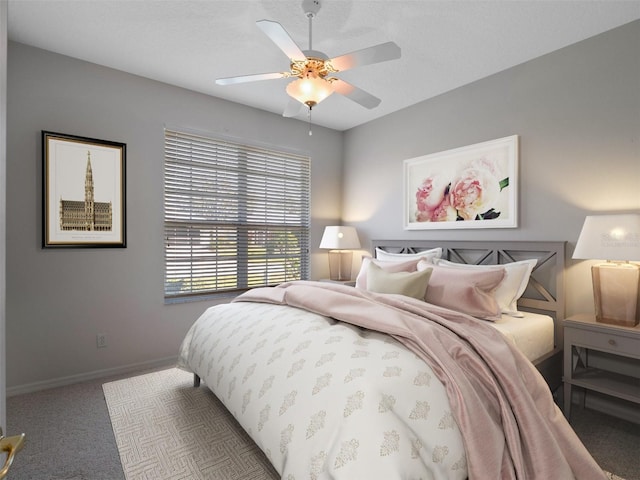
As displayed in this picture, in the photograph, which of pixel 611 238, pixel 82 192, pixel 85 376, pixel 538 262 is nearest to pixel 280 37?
pixel 82 192

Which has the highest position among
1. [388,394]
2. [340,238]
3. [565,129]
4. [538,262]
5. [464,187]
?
[565,129]

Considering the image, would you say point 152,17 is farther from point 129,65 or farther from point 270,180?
point 270,180

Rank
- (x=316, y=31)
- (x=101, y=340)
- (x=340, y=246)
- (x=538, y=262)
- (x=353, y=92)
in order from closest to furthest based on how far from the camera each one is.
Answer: (x=353, y=92) → (x=316, y=31) → (x=538, y=262) → (x=101, y=340) → (x=340, y=246)

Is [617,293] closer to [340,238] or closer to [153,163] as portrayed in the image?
[340,238]

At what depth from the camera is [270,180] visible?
420cm

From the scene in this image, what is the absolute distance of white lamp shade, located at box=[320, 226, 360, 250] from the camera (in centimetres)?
419

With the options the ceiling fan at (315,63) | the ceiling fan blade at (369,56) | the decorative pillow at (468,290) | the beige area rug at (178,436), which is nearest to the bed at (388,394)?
the decorative pillow at (468,290)

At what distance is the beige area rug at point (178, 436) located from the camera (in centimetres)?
184

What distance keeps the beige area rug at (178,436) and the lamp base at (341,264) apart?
90.7 inches

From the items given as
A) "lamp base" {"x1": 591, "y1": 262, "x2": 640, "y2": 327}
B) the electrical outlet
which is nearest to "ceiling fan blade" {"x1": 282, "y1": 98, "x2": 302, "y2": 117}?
"lamp base" {"x1": 591, "y1": 262, "x2": 640, "y2": 327}

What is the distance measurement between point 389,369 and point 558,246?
2.06 m

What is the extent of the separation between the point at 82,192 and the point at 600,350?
13.3 feet

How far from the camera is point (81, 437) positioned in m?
2.14

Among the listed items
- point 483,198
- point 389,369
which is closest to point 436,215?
point 483,198
